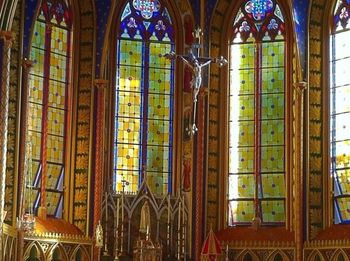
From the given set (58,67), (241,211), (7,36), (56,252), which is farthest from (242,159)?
(7,36)

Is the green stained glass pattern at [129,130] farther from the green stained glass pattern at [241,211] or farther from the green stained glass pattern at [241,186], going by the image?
the green stained glass pattern at [241,211]

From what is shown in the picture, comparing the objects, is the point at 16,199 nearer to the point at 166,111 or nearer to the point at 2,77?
the point at 2,77

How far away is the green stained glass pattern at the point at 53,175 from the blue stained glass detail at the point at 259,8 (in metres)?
6.12

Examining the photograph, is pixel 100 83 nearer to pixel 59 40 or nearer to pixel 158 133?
pixel 59 40

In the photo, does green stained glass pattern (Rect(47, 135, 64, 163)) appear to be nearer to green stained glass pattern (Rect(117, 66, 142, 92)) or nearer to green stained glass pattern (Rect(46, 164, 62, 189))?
green stained glass pattern (Rect(46, 164, 62, 189))

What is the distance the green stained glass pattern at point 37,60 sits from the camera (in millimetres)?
25094

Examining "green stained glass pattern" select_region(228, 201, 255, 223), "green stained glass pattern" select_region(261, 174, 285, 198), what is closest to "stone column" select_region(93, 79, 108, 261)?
"green stained glass pattern" select_region(228, 201, 255, 223)

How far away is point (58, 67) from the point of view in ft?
84.4

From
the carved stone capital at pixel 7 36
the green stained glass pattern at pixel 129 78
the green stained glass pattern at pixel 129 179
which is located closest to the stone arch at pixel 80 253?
the green stained glass pattern at pixel 129 179

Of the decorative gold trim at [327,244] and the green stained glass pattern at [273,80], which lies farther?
the green stained glass pattern at [273,80]

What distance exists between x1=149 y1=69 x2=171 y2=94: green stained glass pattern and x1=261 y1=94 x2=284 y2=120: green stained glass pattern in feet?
7.79

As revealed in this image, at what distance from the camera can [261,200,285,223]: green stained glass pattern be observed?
25392mm

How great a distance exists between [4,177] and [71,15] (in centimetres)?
573

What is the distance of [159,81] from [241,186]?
3.27 m
